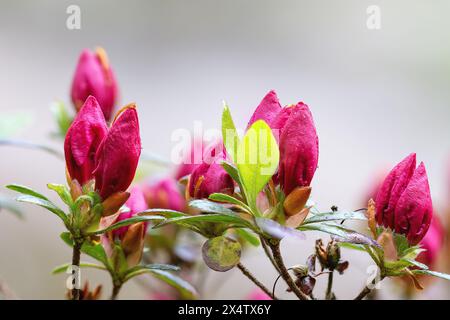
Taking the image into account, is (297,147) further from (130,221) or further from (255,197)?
(130,221)

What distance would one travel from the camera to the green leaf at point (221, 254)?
57 cm

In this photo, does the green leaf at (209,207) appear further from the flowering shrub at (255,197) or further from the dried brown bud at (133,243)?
the dried brown bud at (133,243)

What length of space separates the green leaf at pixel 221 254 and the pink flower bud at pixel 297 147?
7 cm

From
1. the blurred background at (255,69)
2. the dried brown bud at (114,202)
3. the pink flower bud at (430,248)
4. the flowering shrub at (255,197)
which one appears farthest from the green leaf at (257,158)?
the blurred background at (255,69)

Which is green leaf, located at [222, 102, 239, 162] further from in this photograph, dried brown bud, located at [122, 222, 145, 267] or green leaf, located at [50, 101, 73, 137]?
green leaf, located at [50, 101, 73, 137]

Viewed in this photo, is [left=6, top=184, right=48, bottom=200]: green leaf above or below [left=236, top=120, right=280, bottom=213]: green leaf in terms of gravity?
below

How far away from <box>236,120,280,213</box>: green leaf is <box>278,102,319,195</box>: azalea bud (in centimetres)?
1

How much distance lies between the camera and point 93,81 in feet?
2.88

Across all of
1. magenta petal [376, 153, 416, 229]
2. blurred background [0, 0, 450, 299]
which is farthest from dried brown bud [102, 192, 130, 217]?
blurred background [0, 0, 450, 299]

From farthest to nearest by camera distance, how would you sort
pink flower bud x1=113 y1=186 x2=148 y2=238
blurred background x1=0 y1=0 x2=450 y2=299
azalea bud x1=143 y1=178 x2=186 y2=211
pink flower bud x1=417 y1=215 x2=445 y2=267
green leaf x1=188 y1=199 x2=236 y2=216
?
blurred background x1=0 y1=0 x2=450 y2=299 < azalea bud x1=143 y1=178 x2=186 y2=211 < pink flower bud x1=417 y1=215 x2=445 y2=267 < pink flower bud x1=113 y1=186 x2=148 y2=238 < green leaf x1=188 y1=199 x2=236 y2=216

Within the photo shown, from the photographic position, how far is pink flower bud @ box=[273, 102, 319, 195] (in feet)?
1.78

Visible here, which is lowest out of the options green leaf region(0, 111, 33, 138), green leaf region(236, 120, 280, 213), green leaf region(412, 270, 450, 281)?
green leaf region(412, 270, 450, 281)

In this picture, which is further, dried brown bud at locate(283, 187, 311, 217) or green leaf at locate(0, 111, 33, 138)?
green leaf at locate(0, 111, 33, 138)

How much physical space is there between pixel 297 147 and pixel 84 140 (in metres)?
0.19
